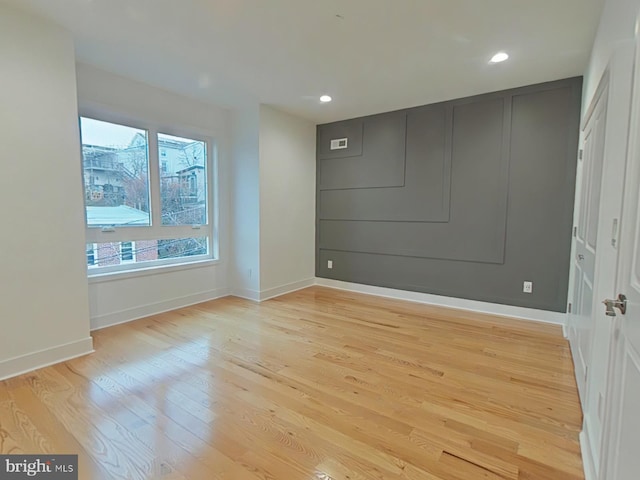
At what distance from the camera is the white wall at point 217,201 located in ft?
10.8

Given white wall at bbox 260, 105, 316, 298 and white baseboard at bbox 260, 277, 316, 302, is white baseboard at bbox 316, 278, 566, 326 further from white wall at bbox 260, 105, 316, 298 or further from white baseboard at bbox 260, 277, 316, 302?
white wall at bbox 260, 105, 316, 298

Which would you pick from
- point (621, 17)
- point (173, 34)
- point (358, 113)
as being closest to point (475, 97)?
point (358, 113)

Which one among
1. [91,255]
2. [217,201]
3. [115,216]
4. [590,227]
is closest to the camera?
[590,227]

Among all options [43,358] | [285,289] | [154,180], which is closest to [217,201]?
[154,180]

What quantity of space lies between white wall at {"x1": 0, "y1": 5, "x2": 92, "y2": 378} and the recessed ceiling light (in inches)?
136

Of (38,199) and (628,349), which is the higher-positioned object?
(38,199)

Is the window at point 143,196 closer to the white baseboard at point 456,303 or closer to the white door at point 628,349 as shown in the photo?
the white baseboard at point 456,303

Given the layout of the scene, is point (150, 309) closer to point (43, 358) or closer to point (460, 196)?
point (43, 358)

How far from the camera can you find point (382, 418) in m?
1.94

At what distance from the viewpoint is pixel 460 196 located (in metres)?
4.01

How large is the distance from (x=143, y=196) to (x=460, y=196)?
12.2 ft

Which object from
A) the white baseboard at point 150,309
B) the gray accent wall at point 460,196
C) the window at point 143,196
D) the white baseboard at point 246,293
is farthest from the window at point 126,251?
the gray accent wall at point 460,196

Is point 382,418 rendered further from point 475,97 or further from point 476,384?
point 475,97

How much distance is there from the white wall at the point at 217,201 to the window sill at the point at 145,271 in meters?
0.01
